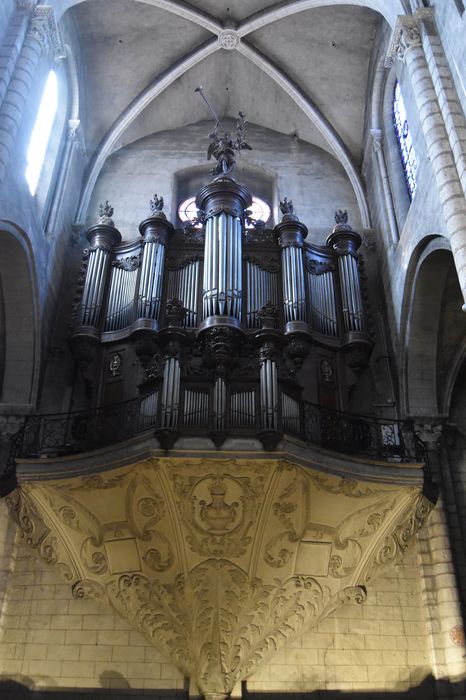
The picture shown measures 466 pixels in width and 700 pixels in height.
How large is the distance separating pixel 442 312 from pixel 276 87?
314 inches

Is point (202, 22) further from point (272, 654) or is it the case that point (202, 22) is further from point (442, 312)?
point (272, 654)

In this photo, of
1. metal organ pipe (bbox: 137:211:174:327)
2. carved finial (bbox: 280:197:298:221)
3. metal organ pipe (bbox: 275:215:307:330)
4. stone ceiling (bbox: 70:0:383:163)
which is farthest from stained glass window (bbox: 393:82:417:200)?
metal organ pipe (bbox: 137:211:174:327)

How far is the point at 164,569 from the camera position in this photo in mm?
10562

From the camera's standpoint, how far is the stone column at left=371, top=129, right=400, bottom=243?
13.6 metres

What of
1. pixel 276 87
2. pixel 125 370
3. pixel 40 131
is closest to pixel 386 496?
pixel 125 370

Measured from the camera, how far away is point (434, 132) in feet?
31.5

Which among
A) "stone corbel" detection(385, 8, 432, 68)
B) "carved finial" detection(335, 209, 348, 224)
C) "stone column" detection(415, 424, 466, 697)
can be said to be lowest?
"stone column" detection(415, 424, 466, 697)

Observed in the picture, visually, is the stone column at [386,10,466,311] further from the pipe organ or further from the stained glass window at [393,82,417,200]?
the pipe organ

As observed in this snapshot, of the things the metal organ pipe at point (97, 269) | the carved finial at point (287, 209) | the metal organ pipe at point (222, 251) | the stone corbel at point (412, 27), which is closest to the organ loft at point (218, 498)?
the metal organ pipe at point (222, 251)

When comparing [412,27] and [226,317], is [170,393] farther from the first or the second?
[412,27]

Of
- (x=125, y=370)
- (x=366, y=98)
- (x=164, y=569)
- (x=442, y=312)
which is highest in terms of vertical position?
(x=366, y=98)

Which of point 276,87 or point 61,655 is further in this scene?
point 276,87

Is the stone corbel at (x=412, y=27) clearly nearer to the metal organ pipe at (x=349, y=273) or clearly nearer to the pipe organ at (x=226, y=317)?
the metal organ pipe at (x=349, y=273)

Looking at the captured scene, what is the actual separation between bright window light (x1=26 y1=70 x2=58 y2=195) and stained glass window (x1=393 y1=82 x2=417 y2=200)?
6879mm
